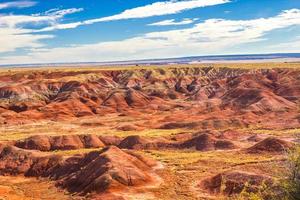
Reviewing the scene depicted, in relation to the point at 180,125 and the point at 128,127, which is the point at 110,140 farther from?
the point at 180,125

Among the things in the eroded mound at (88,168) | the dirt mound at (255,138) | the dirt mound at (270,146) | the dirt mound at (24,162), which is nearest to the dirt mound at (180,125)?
the dirt mound at (255,138)

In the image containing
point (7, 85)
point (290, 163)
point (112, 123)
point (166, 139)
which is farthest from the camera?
point (7, 85)

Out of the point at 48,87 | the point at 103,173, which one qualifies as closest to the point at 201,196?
the point at 103,173

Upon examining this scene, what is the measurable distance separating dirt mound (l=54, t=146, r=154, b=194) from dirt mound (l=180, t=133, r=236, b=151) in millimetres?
22851

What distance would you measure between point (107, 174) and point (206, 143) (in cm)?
3386

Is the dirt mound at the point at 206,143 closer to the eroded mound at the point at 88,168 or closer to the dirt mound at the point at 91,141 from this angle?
the dirt mound at the point at 91,141

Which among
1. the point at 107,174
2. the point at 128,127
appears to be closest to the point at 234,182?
the point at 107,174

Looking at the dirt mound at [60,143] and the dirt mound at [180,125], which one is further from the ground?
the dirt mound at [60,143]

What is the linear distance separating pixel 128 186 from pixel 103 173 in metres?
4.04

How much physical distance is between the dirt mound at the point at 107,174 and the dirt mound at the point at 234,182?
8.24m

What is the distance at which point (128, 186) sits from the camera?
57469 mm

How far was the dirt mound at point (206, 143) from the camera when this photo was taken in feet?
283

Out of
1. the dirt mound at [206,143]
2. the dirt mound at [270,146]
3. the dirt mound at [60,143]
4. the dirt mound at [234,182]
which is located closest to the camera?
the dirt mound at [234,182]

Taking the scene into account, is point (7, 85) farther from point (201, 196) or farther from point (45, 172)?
point (201, 196)
